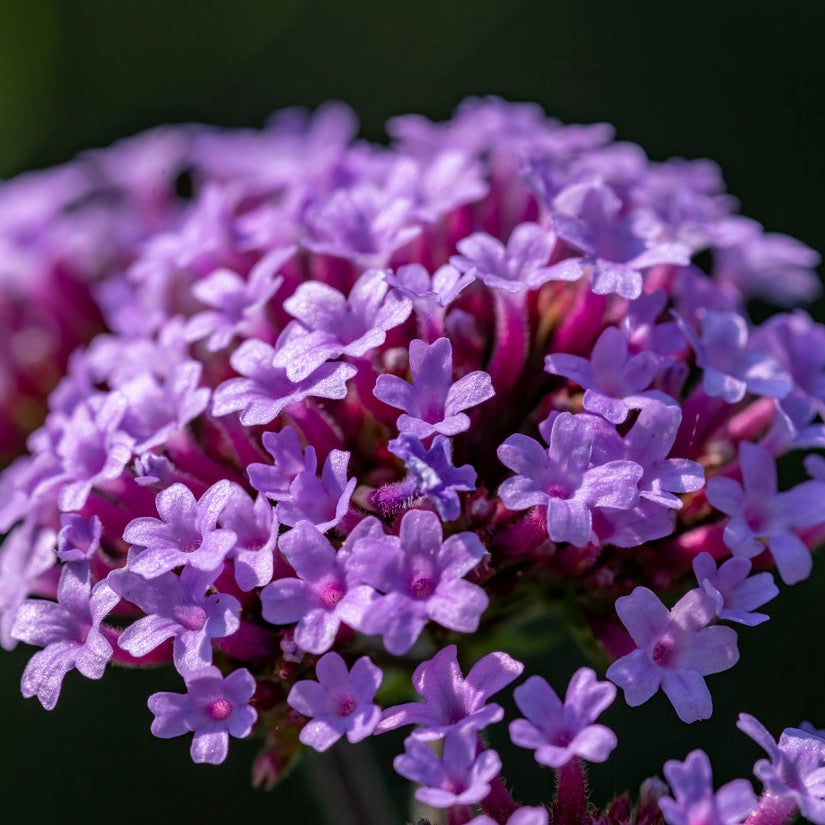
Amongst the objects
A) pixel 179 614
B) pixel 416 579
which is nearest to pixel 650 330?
pixel 416 579

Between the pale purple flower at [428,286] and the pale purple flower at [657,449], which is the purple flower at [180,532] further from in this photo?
the pale purple flower at [657,449]

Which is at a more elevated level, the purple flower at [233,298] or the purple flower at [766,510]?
the purple flower at [233,298]

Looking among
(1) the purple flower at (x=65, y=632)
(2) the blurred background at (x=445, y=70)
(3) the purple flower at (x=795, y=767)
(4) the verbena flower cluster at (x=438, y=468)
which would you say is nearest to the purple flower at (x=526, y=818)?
(4) the verbena flower cluster at (x=438, y=468)

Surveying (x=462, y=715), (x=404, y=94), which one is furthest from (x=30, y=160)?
(x=462, y=715)

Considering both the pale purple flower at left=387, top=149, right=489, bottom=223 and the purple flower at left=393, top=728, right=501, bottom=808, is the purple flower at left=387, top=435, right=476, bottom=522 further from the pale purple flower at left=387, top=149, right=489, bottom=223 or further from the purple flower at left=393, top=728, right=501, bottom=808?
the pale purple flower at left=387, top=149, right=489, bottom=223

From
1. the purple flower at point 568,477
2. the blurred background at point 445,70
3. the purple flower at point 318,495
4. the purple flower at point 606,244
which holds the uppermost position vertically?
the purple flower at point 606,244

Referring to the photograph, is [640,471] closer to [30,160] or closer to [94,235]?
[94,235]

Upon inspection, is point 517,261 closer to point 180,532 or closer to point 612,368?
point 612,368
